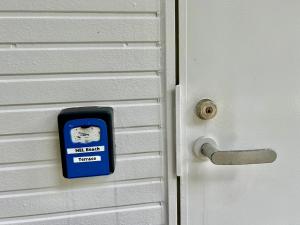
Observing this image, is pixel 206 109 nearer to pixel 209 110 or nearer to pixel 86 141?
pixel 209 110

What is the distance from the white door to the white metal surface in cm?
6

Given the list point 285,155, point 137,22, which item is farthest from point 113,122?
point 285,155

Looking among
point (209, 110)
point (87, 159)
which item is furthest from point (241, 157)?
point (87, 159)

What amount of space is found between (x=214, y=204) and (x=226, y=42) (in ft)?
1.44

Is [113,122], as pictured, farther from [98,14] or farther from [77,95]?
[98,14]

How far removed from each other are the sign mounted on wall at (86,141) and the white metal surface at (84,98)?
38mm

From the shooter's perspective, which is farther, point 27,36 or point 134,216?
point 134,216

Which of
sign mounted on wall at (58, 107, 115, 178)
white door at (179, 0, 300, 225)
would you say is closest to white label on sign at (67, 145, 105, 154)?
sign mounted on wall at (58, 107, 115, 178)

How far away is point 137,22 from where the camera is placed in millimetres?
674

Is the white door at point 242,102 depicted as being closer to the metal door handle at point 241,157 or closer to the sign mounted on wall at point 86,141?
the metal door handle at point 241,157

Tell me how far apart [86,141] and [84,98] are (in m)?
0.10

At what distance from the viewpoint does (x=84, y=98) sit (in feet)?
2.25

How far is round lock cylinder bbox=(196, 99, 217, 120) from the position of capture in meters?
0.73

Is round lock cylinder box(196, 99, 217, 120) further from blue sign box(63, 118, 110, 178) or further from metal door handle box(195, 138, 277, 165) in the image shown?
blue sign box(63, 118, 110, 178)
